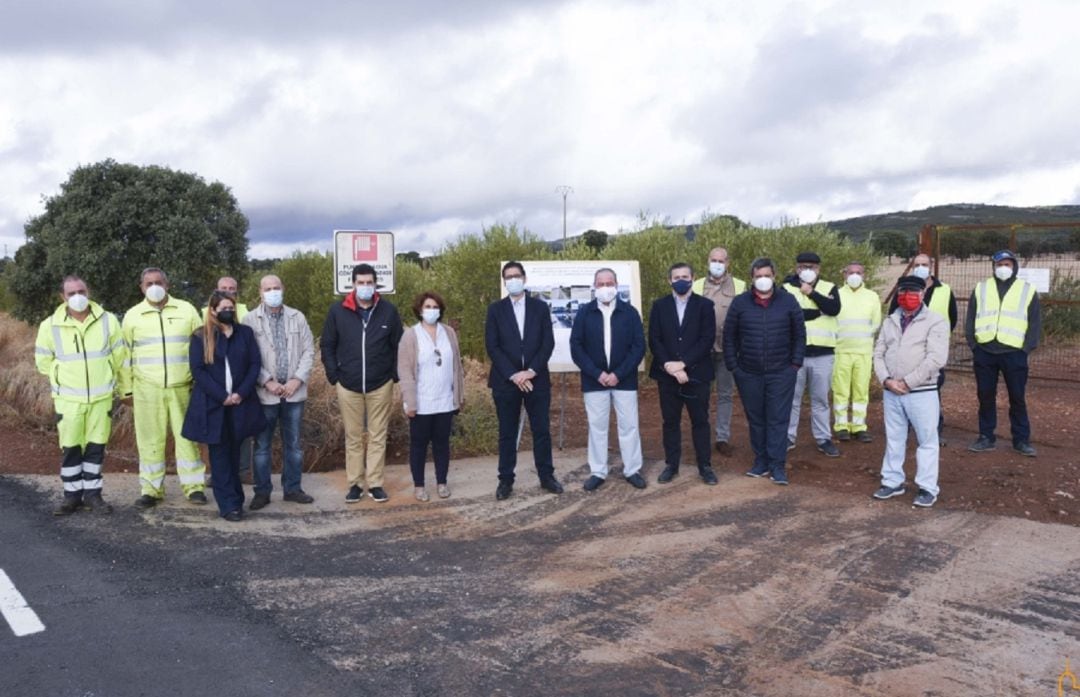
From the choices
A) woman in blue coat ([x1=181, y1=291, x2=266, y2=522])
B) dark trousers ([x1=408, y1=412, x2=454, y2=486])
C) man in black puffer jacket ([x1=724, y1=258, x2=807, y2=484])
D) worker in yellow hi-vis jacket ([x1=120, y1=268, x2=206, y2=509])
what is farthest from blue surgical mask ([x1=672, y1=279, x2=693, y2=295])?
worker in yellow hi-vis jacket ([x1=120, y1=268, x2=206, y2=509])

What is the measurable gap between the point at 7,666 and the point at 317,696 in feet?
5.63

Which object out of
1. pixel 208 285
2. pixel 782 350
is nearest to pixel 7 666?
→ pixel 782 350

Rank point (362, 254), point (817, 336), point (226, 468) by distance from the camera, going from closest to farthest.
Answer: point (226, 468) < point (817, 336) < point (362, 254)

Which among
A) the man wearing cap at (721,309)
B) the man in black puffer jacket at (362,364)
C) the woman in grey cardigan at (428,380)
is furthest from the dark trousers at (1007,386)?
the man in black puffer jacket at (362,364)

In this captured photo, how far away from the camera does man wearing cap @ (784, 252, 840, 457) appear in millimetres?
8539

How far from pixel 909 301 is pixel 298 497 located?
17.7 ft

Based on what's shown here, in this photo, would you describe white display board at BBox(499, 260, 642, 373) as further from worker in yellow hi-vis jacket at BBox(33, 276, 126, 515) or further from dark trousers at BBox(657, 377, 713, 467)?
worker in yellow hi-vis jacket at BBox(33, 276, 126, 515)

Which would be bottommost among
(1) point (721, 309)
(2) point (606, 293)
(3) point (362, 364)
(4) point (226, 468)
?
(4) point (226, 468)

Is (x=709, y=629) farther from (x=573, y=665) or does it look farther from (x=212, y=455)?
(x=212, y=455)

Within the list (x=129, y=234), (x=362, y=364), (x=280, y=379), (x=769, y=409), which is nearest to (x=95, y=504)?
(x=280, y=379)

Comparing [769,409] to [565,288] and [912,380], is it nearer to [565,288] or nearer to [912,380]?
[912,380]

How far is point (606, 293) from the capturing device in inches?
302

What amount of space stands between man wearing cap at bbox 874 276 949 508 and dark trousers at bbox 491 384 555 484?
279cm

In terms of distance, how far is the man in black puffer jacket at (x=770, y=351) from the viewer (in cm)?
760
